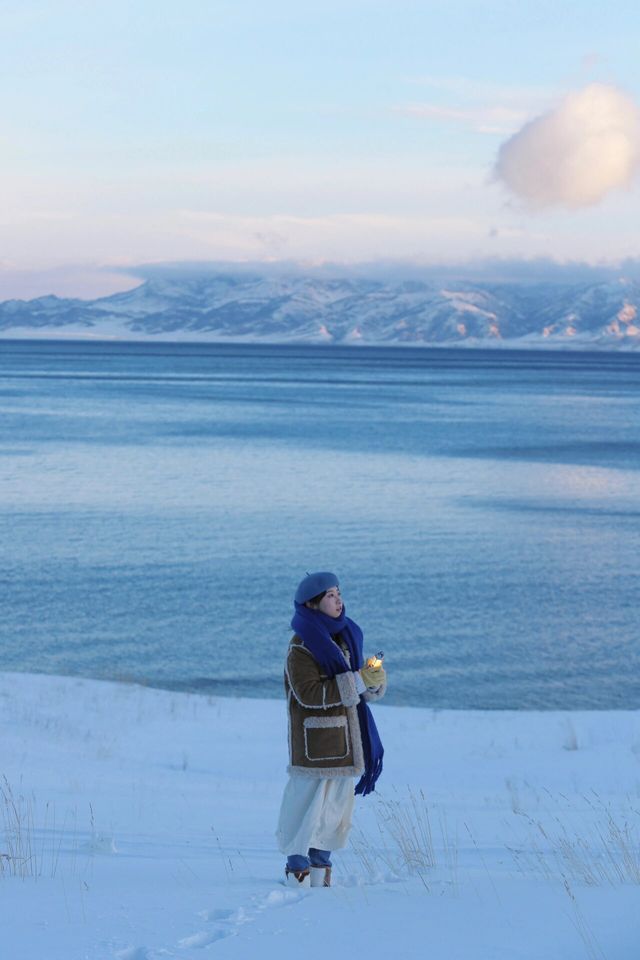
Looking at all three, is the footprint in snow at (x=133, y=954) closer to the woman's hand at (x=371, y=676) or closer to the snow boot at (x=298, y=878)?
the snow boot at (x=298, y=878)

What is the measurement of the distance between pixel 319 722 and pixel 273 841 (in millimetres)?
2442

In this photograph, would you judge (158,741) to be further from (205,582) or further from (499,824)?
(205,582)

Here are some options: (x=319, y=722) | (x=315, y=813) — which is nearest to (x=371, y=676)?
(x=319, y=722)

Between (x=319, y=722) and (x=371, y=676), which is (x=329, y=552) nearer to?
(x=319, y=722)

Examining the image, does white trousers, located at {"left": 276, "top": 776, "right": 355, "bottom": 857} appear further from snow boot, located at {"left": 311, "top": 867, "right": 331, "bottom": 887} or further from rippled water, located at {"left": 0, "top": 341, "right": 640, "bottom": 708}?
rippled water, located at {"left": 0, "top": 341, "right": 640, "bottom": 708}

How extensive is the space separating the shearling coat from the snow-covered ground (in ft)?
2.18

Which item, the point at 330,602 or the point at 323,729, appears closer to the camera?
the point at 330,602

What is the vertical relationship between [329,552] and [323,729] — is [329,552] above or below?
below

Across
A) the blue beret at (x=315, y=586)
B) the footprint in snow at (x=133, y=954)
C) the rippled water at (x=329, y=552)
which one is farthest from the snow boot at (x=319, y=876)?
the rippled water at (x=329, y=552)

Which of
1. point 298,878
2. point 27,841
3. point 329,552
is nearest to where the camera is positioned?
point 298,878

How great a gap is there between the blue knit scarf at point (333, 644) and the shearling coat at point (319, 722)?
0.15 ft

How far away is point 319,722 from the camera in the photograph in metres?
6.61

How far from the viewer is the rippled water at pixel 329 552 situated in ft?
71.5

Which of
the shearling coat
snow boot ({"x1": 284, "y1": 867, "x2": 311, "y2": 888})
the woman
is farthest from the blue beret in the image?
snow boot ({"x1": 284, "y1": 867, "x2": 311, "y2": 888})
